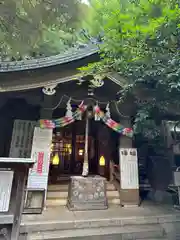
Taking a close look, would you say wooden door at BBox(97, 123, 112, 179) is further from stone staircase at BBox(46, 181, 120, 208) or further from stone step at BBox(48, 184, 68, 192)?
stone step at BBox(48, 184, 68, 192)

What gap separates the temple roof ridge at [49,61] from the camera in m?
5.94

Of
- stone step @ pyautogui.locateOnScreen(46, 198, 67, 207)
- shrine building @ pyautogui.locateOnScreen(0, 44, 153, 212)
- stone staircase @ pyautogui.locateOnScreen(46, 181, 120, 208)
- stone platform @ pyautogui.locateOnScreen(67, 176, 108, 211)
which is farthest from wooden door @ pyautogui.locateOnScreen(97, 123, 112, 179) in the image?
stone step @ pyautogui.locateOnScreen(46, 198, 67, 207)

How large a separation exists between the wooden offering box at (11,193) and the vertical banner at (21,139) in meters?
4.49

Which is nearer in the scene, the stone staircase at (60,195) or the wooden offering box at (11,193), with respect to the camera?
the wooden offering box at (11,193)

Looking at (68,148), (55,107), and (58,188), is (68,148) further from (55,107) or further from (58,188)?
(55,107)

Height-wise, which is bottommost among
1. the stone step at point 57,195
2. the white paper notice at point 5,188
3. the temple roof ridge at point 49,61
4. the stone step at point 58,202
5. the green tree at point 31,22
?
the stone step at point 58,202

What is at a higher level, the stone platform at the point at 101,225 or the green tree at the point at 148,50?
the green tree at the point at 148,50

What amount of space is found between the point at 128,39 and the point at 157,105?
194cm

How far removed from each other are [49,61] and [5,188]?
14.5 ft

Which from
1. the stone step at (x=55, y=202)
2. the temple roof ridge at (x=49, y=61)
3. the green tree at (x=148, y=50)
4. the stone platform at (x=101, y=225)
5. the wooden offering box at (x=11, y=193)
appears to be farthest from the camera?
the stone step at (x=55, y=202)

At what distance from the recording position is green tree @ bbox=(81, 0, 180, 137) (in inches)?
154

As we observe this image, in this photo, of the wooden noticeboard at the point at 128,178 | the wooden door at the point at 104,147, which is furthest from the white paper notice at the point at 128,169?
the wooden door at the point at 104,147

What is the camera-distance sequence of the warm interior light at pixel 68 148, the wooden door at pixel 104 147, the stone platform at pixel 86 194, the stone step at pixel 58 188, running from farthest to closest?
the warm interior light at pixel 68 148 < the wooden door at pixel 104 147 < the stone step at pixel 58 188 < the stone platform at pixel 86 194

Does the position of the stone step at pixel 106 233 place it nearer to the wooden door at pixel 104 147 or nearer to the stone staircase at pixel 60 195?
the stone staircase at pixel 60 195
